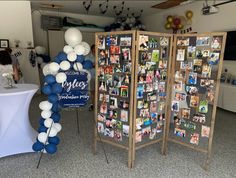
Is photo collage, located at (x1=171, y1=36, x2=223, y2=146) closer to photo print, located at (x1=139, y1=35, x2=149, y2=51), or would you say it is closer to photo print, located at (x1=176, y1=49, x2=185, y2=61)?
photo print, located at (x1=176, y1=49, x2=185, y2=61)

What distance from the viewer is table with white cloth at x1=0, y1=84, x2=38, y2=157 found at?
8.00 ft

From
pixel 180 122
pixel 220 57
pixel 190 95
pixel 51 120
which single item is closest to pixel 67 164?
pixel 51 120

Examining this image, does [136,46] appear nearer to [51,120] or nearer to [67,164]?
[51,120]

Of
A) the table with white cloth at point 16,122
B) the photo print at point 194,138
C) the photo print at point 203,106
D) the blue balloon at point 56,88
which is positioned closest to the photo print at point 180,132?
the photo print at point 194,138

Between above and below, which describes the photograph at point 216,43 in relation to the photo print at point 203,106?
above

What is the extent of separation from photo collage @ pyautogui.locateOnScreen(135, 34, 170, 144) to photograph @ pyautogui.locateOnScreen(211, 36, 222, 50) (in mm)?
488

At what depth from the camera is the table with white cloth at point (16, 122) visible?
244cm

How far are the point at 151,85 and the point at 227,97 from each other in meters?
3.17

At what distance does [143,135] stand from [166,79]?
74 cm

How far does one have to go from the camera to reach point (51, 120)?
255cm

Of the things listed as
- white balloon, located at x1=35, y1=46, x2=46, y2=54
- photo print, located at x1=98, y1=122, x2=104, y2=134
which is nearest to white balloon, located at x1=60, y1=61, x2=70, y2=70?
photo print, located at x1=98, y1=122, x2=104, y2=134

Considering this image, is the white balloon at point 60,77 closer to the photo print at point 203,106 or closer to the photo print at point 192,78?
the photo print at point 192,78

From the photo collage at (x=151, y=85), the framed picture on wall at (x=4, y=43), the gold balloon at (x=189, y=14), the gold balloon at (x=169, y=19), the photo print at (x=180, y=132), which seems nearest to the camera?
the photo collage at (x=151, y=85)

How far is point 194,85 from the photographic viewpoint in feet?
7.78
